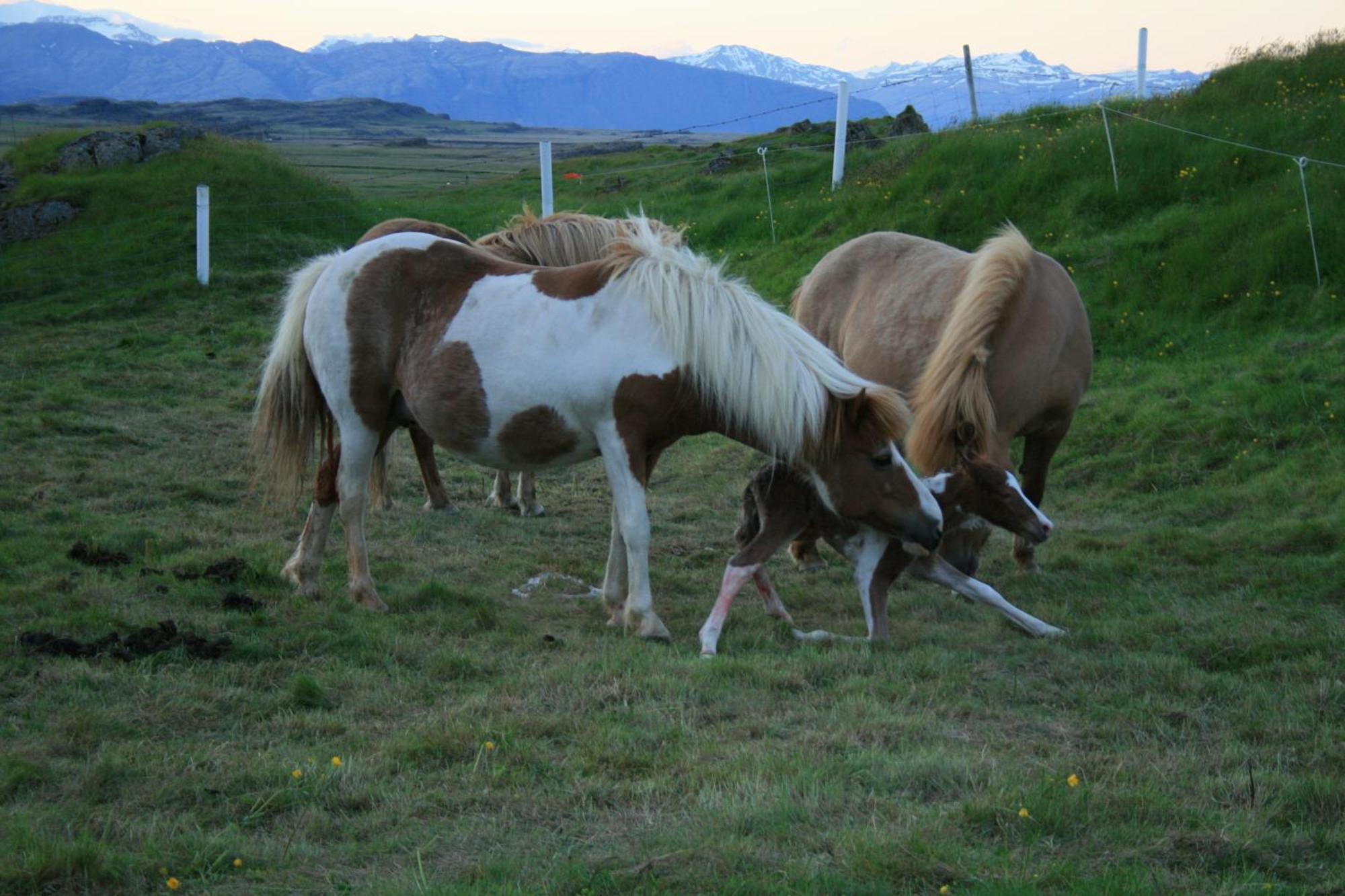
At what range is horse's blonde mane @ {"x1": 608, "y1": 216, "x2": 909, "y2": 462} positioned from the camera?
5.34 m

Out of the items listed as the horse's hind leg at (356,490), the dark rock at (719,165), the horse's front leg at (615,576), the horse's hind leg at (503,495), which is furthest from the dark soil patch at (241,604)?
the dark rock at (719,165)

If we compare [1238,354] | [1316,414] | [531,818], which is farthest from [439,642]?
[1238,354]

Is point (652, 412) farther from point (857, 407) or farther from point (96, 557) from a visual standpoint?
point (96, 557)

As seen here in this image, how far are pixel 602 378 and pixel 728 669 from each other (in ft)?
4.66

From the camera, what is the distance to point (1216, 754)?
399 centimetres

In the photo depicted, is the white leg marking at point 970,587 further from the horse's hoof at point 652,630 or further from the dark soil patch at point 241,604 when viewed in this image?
the dark soil patch at point 241,604

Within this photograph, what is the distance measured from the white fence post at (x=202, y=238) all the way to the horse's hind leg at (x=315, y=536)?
10.6 metres

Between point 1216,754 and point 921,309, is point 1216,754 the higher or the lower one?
the lower one

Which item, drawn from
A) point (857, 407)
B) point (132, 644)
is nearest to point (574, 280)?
point (857, 407)

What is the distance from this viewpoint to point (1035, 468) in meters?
7.15

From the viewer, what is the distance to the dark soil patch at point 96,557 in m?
6.21

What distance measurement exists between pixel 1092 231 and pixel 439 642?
9.43m

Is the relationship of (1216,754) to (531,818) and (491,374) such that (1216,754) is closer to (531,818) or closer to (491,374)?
(531,818)

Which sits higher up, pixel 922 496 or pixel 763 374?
pixel 763 374
